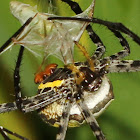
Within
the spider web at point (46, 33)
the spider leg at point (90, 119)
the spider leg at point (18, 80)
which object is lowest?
the spider leg at point (90, 119)

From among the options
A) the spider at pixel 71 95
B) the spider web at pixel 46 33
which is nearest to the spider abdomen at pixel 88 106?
the spider at pixel 71 95

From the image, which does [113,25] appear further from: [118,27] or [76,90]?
[76,90]

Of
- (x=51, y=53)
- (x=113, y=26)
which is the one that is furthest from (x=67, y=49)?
(x=113, y=26)

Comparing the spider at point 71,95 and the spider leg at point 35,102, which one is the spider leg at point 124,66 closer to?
the spider at point 71,95

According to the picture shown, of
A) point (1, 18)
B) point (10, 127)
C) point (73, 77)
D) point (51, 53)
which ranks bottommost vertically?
point (10, 127)

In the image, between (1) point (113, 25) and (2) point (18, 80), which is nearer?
(1) point (113, 25)

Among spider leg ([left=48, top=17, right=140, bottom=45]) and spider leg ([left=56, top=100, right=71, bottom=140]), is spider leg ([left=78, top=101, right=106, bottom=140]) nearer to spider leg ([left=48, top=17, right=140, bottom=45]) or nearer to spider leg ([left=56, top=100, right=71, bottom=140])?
spider leg ([left=56, top=100, right=71, bottom=140])

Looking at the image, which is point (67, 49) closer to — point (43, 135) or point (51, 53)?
point (51, 53)

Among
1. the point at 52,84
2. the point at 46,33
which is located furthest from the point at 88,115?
the point at 46,33

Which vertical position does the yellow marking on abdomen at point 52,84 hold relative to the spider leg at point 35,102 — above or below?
above
